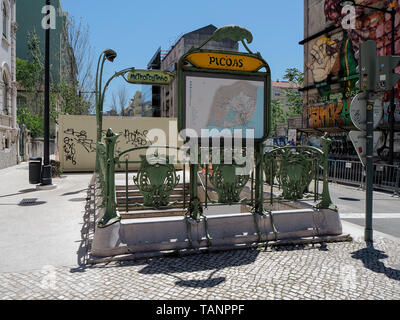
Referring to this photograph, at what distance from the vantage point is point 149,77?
10.6 meters

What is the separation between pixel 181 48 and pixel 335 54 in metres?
39.8

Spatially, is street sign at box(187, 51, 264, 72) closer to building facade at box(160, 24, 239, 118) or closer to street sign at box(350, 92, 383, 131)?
street sign at box(350, 92, 383, 131)

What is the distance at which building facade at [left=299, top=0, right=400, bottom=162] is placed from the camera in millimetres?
16828

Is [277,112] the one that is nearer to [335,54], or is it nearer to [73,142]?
[335,54]

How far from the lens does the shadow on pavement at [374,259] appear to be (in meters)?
4.02

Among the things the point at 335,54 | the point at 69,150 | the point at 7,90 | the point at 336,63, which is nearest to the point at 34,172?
the point at 69,150

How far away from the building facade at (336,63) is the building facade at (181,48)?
91.9 ft

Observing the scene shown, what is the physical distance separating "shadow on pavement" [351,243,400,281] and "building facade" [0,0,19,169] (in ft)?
66.1

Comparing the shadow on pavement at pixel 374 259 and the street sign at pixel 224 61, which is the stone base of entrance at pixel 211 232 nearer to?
the shadow on pavement at pixel 374 259

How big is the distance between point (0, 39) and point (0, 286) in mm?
19636

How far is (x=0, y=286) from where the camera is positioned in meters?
3.57

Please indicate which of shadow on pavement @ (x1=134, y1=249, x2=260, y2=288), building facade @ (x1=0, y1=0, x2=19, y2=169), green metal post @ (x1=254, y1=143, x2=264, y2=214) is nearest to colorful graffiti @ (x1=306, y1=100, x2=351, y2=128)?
green metal post @ (x1=254, y1=143, x2=264, y2=214)
